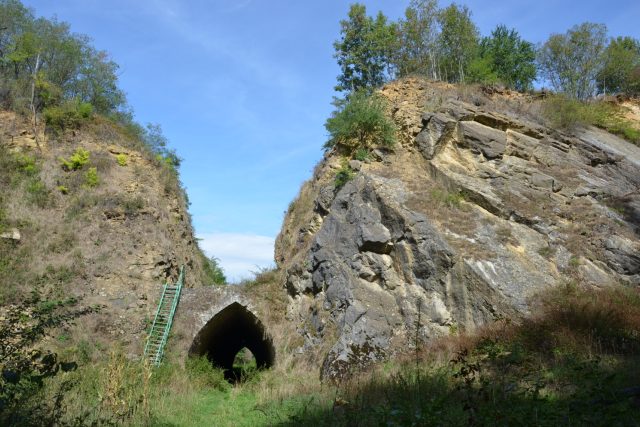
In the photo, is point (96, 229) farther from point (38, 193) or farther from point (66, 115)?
point (66, 115)

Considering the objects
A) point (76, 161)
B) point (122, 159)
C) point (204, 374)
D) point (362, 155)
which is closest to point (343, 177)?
point (362, 155)

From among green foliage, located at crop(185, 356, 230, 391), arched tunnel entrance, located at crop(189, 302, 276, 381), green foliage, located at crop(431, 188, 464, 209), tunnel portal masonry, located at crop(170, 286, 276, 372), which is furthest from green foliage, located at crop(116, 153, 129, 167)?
green foliage, located at crop(431, 188, 464, 209)

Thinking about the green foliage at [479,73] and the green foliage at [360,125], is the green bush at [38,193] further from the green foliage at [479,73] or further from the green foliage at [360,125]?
the green foliage at [479,73]

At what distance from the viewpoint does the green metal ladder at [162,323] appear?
15.4m

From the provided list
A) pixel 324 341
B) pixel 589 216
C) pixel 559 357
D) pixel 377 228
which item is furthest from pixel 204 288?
pixel 589 216

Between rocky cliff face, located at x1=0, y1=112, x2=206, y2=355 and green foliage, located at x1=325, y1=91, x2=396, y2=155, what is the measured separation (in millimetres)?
8312

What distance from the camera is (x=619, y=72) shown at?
95.3ft

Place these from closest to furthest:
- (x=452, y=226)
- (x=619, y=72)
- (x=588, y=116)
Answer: (x=452, y=226) < (x=588, y=116) < (x=619, y=72)

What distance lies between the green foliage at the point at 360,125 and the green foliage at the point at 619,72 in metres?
16.6

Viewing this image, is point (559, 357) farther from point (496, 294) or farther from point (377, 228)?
point (377, 228)

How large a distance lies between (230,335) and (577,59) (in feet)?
80.7

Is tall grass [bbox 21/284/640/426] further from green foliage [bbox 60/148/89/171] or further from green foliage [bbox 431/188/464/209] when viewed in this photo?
green foliage [bbox 60/148/89/171]

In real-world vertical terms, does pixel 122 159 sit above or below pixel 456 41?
below

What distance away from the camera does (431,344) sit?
13.1 metres
